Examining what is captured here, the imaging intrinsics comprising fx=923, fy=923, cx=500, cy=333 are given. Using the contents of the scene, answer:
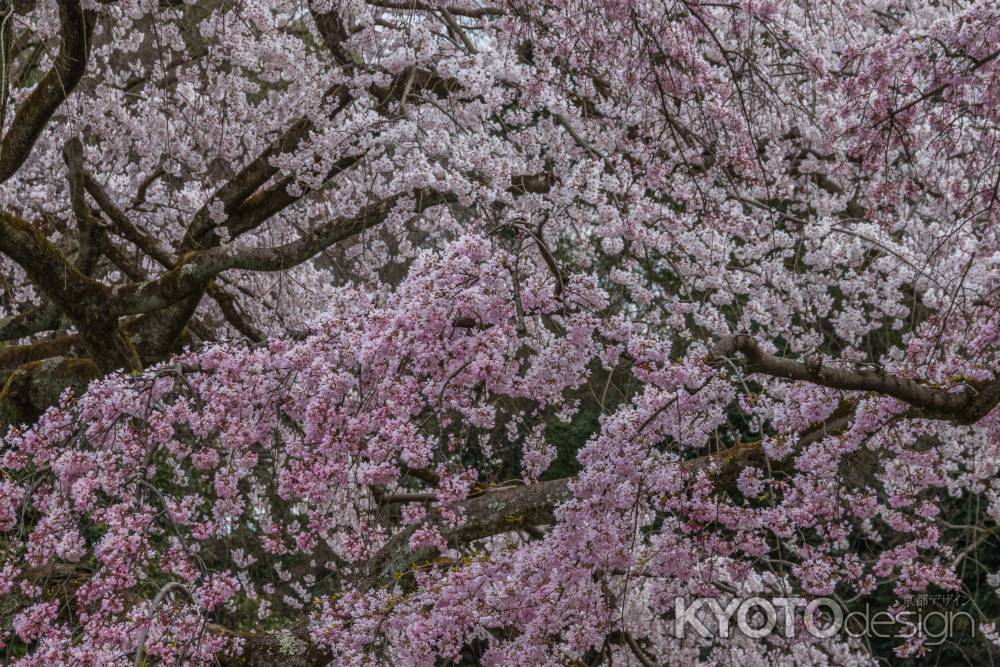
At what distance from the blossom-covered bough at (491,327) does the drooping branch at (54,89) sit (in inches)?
0.7

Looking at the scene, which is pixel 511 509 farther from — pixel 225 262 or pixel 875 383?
pixel 225 262

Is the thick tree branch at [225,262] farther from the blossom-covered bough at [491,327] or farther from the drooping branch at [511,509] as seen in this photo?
the drooping branch at [511,509]

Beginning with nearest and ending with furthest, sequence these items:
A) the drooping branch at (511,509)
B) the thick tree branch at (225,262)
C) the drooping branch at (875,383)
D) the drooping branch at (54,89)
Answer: the drooping branch at (875,383)
the drooping branch at (511,509)
the drooping branch at (54,89)
the thick tree branch at (225,262)

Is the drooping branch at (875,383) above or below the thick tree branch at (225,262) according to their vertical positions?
below

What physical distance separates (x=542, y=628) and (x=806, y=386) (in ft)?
4.35

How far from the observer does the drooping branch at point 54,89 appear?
388cm

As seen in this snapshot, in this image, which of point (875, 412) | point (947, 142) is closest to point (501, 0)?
point (947, 142)

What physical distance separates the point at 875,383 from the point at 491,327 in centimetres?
121

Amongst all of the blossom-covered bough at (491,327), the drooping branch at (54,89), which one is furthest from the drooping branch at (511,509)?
the drooping branch at (54,89)

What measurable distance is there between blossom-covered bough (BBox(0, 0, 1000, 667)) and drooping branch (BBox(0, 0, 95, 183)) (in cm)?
2

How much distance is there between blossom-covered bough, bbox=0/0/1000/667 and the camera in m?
2.92

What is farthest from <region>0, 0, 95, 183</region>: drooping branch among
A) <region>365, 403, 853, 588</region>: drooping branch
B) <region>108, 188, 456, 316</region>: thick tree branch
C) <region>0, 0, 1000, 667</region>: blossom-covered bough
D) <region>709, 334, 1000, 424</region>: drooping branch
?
<region>709, 334, 1000, 424</region>: drooping branch

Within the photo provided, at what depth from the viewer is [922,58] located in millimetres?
3105

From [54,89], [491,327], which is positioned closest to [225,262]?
[54,89]
